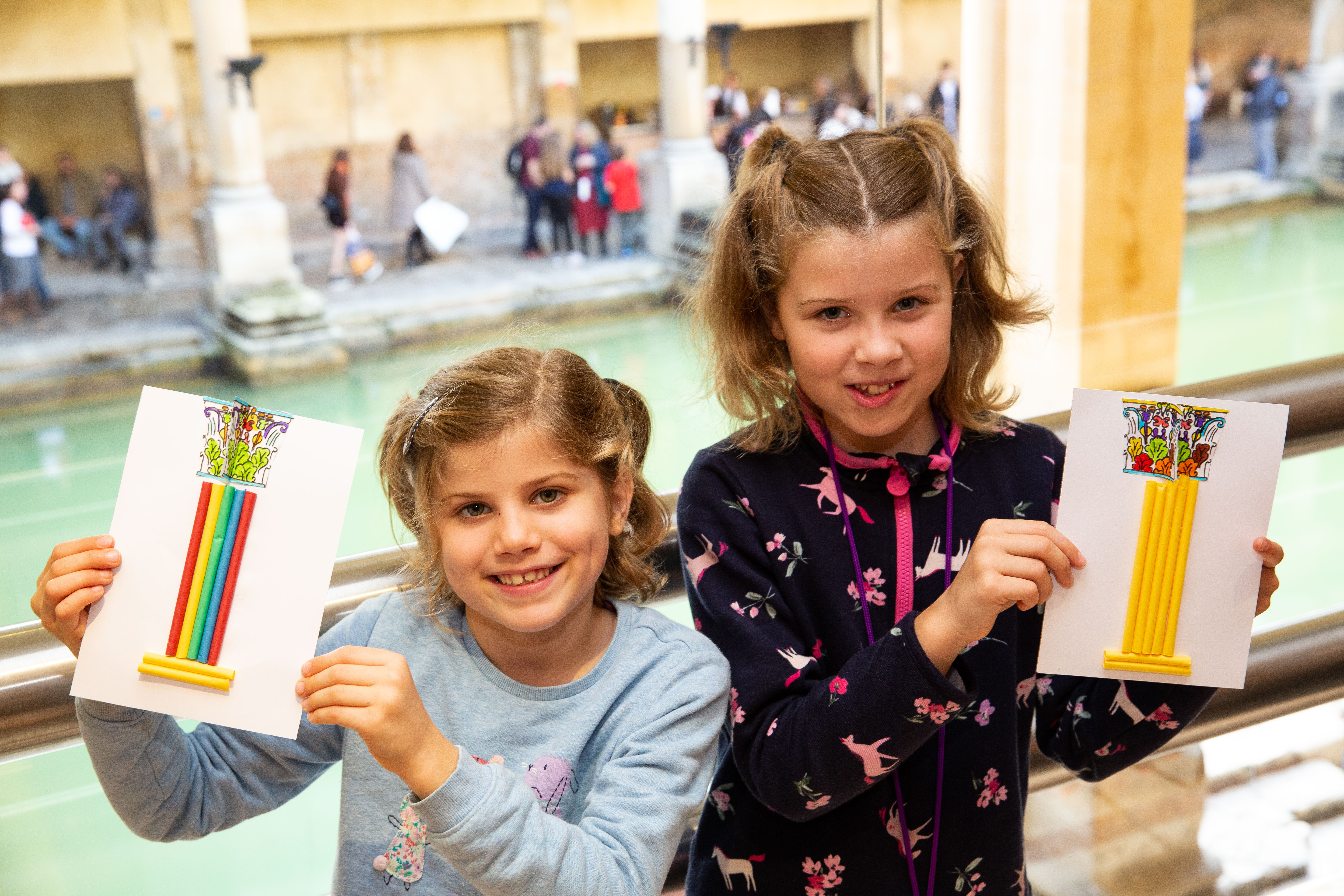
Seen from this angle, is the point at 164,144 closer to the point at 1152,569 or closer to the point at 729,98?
the point at 729,98

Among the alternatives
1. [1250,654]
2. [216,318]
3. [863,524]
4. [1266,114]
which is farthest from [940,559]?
[1266,114]

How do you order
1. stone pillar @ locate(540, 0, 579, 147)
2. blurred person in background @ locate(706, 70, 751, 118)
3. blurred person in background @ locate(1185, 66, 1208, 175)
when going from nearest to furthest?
blurred person in background @ locate(706, 70, 751, 118)
stone pillar @ locate(540, 0, 579, 147)
blurred person in background @ locate(1185, 66, 1208, 175)

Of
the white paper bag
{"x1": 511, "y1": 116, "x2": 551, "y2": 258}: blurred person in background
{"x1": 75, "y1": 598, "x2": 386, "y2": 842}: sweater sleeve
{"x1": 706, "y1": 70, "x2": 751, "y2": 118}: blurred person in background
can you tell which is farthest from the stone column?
{"x1": 75, "y1": 598, "x2": 386, "y2": 842}: sweater sleeve

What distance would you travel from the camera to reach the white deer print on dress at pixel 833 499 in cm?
110

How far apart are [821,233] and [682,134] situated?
996cm

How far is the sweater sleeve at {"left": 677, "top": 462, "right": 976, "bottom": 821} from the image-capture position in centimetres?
96

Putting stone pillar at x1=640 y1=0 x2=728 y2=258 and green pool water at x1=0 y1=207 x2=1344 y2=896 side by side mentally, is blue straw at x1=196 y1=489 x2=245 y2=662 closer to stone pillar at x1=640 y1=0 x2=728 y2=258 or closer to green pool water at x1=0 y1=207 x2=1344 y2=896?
green pool water at x1=0 y1=207 x2=1344 y2=896

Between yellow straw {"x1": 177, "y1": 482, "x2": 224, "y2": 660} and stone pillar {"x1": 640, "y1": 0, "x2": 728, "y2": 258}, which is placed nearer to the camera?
yellow straw {"x1": 177, "y1": 482, "x2": 224, "y2": 660}

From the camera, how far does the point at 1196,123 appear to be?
14.2 meters

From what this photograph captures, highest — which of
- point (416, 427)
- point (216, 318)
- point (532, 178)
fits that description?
point (416, 427)

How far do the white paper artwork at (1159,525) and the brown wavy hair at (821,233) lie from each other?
0.58 ft

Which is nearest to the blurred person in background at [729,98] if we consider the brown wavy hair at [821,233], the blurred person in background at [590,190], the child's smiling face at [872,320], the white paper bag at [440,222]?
the blurred person in background at [590,190]

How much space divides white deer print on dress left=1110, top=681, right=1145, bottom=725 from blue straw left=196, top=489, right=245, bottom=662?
785 millimetres

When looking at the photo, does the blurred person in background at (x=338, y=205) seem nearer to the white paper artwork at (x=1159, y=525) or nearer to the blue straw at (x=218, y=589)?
the blue straw at (x=218, y=589)
